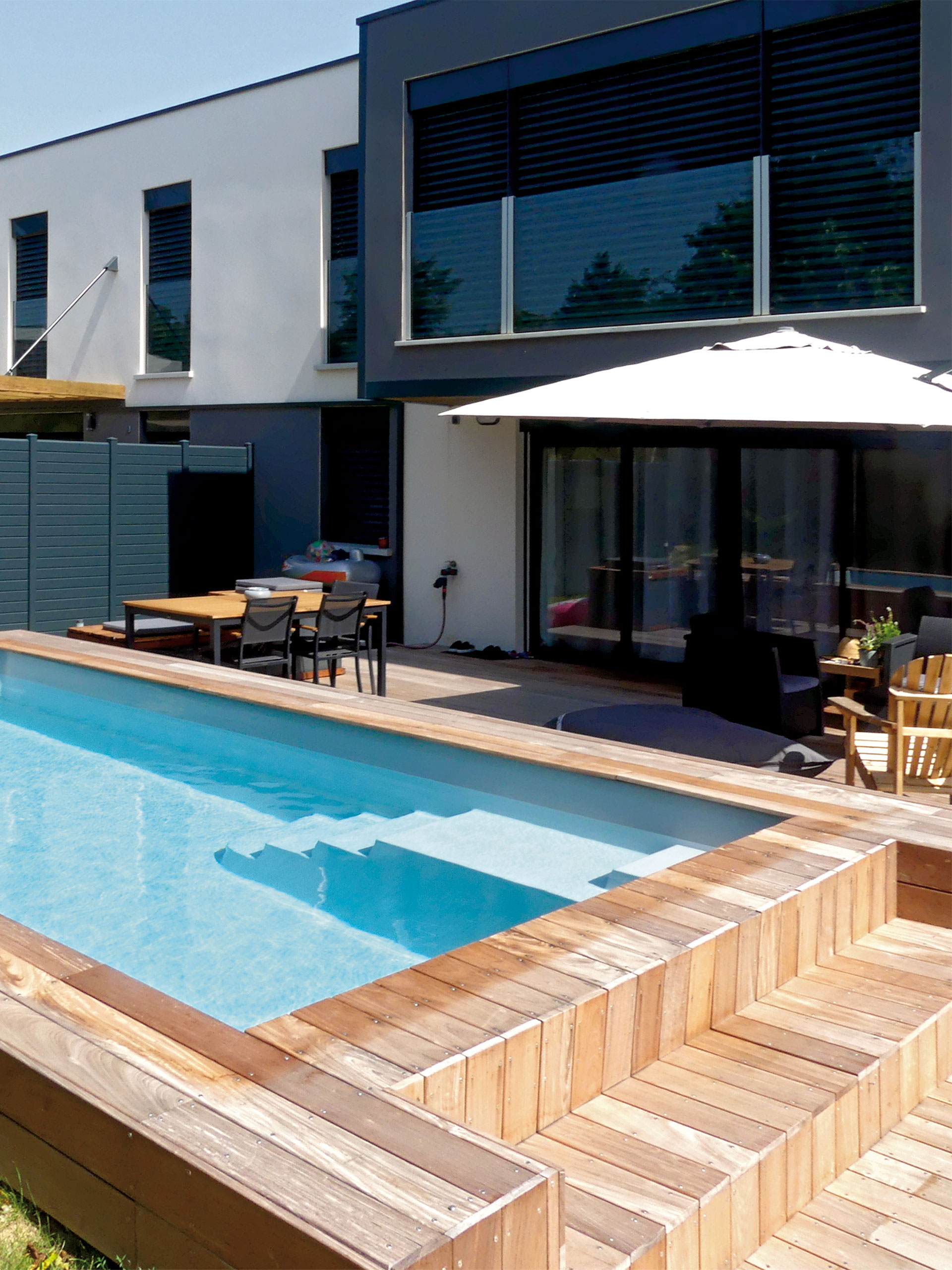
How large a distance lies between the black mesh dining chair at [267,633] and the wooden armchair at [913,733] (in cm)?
410

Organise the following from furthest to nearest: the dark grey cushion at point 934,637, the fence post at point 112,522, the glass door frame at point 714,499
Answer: the fence post at point 112,522
the glass door frame at point 714,499
the dark grey cushion at point 934,637

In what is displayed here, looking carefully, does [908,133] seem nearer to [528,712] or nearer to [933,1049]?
[528,712]

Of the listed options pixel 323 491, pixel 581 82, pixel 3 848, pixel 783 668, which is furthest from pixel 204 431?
pixel 3 848

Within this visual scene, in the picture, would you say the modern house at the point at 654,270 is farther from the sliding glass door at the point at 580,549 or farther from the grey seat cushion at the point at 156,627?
the grey seat cushion at the point at 156,627

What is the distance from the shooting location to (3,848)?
5.64m

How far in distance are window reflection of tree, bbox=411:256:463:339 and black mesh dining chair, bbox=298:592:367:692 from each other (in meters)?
2.94

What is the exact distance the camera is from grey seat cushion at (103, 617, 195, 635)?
10438mm

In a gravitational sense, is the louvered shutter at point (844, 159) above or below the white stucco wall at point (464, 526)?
above

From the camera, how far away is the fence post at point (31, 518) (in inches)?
492

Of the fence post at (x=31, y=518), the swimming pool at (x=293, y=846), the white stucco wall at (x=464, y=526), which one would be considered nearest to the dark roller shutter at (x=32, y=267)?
the fence post at (x=31, y=518)

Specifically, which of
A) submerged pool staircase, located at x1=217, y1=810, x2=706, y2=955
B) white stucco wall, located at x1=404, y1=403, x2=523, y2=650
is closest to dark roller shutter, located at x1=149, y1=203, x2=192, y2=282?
white stucco wall, located at x1=404, y1=403, x2=523, y2=650

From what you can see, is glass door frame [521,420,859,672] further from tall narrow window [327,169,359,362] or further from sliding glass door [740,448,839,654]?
tall narrow window [327,169,359,362]

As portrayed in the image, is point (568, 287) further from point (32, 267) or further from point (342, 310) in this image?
point (32, 267)

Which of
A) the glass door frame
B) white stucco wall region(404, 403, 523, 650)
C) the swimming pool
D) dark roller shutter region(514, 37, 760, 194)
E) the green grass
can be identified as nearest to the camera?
the green grass
